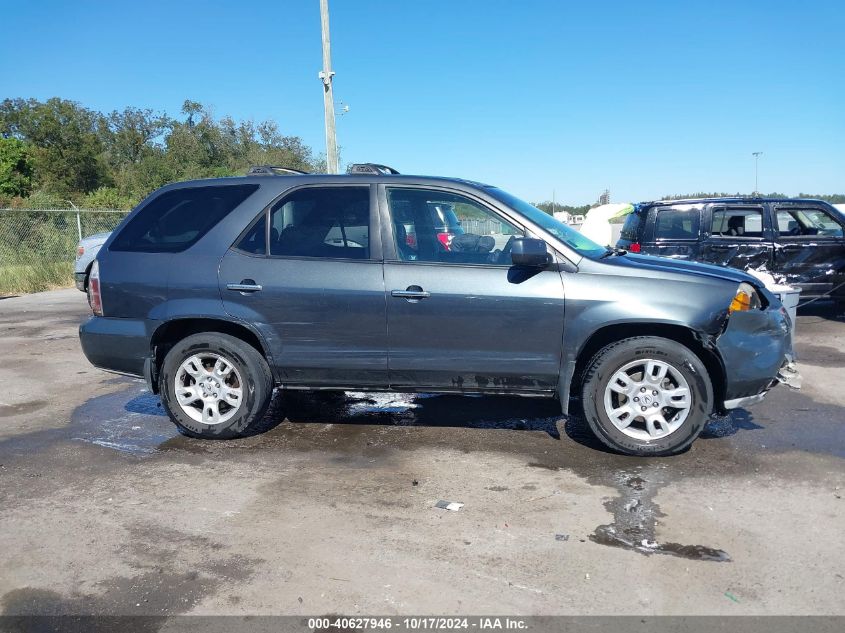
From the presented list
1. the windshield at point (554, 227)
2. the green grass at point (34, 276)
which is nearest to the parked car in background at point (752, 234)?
the windshield at point (554, 227)

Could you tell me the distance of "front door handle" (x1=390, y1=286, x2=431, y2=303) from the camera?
4.68 metres

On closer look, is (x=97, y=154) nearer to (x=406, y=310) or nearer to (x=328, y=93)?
(x=328, y=93)

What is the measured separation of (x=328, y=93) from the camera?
18469 millimetres

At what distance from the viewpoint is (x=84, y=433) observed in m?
5.42

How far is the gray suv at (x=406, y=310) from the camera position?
4.54 meters

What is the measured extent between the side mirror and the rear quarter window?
6.65ft

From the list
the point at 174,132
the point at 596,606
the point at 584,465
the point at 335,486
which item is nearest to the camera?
the point at 596,606

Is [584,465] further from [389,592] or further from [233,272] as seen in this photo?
[233,272]

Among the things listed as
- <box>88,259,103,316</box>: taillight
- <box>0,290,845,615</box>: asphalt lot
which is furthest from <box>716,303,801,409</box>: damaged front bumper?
<box>88,259,103,316</box>: taillight

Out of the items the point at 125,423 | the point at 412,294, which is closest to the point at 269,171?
the point at 412,294

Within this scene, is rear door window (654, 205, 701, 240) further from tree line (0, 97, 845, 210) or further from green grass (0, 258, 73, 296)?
tree line (0, 97, 845, 210)

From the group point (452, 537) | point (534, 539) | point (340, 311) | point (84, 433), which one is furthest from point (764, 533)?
point (84, 433)

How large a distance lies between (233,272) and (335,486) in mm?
1727

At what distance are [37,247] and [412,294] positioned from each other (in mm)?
16917
